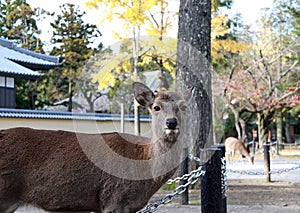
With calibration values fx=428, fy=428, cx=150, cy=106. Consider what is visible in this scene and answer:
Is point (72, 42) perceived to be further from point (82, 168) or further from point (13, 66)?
point (82, 168)

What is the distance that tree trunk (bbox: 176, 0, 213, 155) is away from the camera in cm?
877

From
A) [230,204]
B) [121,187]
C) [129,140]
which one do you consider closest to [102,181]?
[121,187]

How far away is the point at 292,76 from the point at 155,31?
13415 millimetres

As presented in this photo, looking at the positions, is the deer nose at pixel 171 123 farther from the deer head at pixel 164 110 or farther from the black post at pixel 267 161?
the black post at pixel 267 161

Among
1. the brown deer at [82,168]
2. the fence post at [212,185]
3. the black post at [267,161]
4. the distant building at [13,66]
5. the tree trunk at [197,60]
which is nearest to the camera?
the brown deer at [82,168]

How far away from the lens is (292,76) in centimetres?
2506

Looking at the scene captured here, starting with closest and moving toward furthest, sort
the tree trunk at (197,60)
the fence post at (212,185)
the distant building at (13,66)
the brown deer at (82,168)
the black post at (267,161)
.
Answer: the brown deer at (82,168)
the fence post at (212,185)
the tree trunk at (197,60)
the black post at (267,161)
the distant building at (13,66)

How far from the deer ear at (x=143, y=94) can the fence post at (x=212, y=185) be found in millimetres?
656

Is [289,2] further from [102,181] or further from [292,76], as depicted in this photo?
[102,181]

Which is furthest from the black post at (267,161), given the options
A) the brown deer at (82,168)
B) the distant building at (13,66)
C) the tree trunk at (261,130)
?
the tree trunk at (261,130)

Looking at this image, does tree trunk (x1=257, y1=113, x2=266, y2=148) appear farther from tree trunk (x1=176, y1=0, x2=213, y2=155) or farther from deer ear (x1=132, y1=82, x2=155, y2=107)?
deer ear (x1=132, y1=82, x2=155, y2=107)

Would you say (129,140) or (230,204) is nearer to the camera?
(129,140)

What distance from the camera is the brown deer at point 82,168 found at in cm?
334

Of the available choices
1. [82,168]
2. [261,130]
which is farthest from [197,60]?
[261,130]
